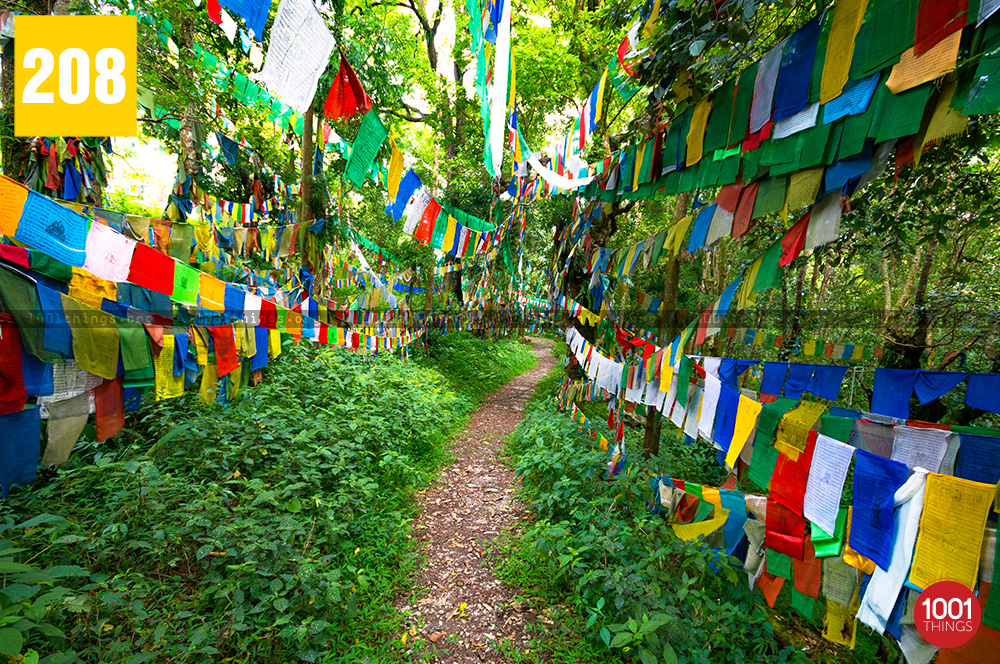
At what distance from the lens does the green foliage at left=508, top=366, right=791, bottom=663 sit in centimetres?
310

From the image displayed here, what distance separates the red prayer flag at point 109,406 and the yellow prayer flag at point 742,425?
14.9 ft

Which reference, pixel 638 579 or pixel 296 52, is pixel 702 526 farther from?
pixel 296 52

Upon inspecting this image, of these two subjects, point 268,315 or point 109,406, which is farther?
point 268,315

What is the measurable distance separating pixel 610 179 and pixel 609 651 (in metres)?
5.25

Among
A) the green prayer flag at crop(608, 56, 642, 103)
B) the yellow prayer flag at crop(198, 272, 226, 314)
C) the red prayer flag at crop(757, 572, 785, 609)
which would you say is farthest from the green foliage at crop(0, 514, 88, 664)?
the green prayer flag at crop(608, 56, 642, 103)

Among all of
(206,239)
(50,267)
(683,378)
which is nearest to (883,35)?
(683,378)

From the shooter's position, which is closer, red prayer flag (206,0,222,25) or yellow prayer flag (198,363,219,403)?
red prayer flag (206,0,222,25)

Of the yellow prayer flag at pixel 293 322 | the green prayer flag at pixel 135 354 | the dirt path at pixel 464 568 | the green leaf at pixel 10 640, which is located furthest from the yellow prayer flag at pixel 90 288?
the dirt path at pixel 464 568

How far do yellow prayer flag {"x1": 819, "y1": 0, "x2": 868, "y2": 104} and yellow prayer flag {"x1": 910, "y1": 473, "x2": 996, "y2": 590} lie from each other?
2316mm

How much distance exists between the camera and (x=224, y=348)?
3744mm

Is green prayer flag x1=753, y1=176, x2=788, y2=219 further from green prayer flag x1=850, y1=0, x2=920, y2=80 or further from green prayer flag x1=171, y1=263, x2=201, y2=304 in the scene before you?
green prayer flag x1=171, y1=263, x2=201, y2=304

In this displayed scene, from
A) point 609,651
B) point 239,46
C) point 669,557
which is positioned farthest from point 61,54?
point 669,557

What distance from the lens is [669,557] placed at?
3.80 m

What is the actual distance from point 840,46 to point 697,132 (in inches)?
50.9
